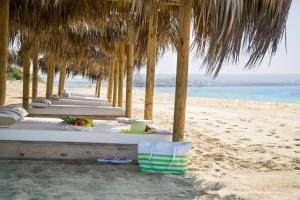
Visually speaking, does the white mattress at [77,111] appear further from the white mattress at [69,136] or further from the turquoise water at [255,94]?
the turquoise water at [255,94]

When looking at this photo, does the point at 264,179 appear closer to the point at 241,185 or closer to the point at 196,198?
the point at 241,185

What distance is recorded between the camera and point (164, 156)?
12.1 feet

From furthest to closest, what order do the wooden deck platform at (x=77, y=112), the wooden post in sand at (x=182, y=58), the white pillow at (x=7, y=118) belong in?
the wooden deck platform at (x=77, y=112) < the white pillow at (x=7, y=118) < the wooden post in sand at (x=182, y=58)

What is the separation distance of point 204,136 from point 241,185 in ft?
11.4

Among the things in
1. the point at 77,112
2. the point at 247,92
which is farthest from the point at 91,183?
the point at 247,92

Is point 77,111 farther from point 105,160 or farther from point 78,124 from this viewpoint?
point 105,160

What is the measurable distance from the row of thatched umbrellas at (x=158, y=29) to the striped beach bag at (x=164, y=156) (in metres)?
0.40

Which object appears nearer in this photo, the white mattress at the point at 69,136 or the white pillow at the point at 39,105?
the white mattress at the point at 69,136

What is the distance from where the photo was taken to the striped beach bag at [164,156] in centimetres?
367

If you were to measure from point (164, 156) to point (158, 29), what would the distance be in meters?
2.78

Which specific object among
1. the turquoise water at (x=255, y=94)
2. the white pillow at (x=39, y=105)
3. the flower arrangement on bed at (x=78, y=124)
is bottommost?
the turquoise water at (x=255, y=94)

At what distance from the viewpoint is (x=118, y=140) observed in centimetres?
407

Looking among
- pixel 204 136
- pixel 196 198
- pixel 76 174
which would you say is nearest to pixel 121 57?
pixel 204 136

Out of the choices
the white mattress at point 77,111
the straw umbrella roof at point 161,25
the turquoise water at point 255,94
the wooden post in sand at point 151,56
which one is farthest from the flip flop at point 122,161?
the turquoise water at point 255,94
